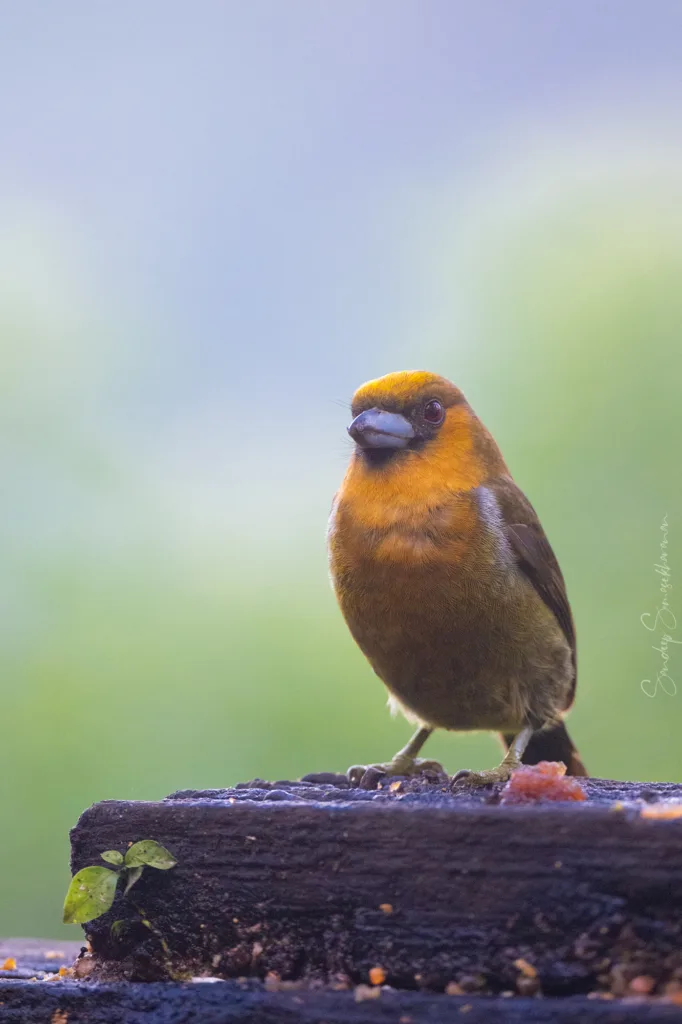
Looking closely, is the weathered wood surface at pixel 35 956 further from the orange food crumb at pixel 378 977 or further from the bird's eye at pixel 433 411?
the bird's eye at pixel 433 411

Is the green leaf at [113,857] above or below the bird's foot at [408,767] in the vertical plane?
above

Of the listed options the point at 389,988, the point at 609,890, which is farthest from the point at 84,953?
the point at 609,890

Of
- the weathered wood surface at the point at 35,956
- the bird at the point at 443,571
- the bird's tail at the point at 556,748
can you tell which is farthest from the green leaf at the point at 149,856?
the bird's tail at the point at 556,748

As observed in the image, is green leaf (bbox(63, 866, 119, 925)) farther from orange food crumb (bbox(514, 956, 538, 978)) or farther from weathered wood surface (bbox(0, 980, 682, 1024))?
orange food crumb (bbox(514, 956, 538, 978))

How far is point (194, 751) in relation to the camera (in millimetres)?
4797

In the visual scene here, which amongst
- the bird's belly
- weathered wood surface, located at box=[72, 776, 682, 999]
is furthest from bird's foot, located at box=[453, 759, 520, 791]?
weathered wood surface, located at box=[72, 776, 682, 999]

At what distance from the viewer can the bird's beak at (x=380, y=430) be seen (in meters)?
3.13

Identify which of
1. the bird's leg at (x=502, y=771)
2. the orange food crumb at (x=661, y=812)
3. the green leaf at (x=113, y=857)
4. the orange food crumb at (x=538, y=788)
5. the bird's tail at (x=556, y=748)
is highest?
the orange food crumb at (x=661, y=812)

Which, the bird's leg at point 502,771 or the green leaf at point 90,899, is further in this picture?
the bird's leg at point 502,771

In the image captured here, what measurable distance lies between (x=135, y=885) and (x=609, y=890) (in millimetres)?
890

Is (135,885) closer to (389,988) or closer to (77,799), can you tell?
(389,988)

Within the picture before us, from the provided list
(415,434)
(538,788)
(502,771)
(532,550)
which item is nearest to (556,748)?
(502,771)

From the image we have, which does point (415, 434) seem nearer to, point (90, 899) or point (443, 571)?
point (443, 571)
